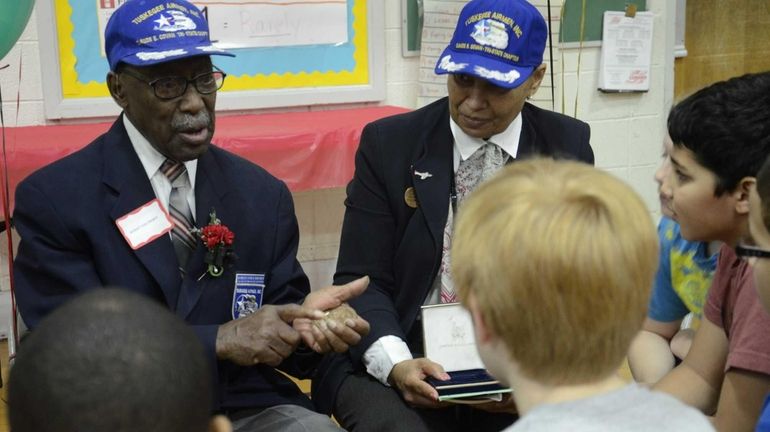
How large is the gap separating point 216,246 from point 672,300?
1.02 m

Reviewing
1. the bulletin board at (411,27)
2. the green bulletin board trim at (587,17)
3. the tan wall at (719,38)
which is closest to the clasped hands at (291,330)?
the bulletin board at (411,27)

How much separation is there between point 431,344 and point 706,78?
328 cm

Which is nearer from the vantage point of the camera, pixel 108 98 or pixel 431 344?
pixel 431 344

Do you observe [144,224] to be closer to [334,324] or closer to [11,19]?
[334,324]

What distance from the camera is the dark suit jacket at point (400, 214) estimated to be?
217cm

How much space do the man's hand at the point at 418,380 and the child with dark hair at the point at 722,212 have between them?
1.53 ft

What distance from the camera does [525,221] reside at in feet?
3.55

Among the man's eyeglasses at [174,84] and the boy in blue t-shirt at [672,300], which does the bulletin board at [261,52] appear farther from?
the boy in blue t-shirt at [672,300]

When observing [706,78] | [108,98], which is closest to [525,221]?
[108,98]

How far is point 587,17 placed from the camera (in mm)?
4344

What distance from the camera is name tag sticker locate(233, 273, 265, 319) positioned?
1.98m

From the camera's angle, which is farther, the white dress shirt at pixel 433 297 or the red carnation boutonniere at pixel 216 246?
the white dress shirt at pixel 433 297

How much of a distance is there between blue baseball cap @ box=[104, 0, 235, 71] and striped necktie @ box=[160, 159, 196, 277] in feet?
0.76

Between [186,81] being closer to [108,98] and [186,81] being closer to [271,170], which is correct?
[271,170]
